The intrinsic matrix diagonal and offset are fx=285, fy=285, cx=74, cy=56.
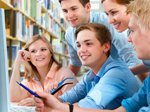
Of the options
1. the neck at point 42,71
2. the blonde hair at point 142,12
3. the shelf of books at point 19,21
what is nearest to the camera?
the blonde hair at point 142,12

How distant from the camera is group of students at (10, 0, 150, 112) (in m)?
1.05

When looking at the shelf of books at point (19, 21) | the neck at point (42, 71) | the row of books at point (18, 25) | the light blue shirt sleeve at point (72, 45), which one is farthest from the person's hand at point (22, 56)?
the row of books at point (18, 25)

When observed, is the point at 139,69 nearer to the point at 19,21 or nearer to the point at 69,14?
the point at 69,14

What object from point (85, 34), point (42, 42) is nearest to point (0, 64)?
point (85, 34)

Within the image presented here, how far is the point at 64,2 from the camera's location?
1.94 metres

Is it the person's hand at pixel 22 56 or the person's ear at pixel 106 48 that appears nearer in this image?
the person's ear at pixel 106 48

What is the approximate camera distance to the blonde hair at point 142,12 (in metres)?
0.99

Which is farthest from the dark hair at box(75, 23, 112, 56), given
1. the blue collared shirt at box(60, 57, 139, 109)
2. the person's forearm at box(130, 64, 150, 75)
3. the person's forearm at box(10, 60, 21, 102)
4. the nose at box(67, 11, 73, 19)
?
the person's forearm at box(10, 60, 21, 102)

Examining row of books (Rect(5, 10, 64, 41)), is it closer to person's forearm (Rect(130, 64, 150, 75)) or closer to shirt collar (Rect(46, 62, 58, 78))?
shirt collar (Rect(46, 62, 58, 78))

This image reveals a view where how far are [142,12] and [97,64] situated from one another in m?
0.46

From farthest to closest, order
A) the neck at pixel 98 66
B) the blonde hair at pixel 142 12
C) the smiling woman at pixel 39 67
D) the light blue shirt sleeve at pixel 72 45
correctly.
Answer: the light blue shirt sleeve at pixel 72 45 < the smiling woman at pixel 39 67 < the neck at pixel 98 66 < the blonde hair at pixel 142 12

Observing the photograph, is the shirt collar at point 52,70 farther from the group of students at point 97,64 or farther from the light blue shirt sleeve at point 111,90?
the light blue shirt sleeve at point 111,90

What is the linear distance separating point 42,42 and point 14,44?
1.37m

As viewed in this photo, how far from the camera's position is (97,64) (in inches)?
55.1
